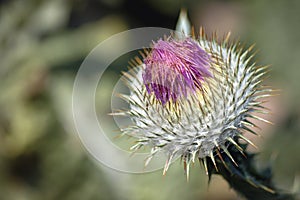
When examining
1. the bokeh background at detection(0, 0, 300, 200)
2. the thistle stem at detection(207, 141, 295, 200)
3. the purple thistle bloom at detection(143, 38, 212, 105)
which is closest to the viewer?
the purple thistle bloom at detection(143, 38, 212, 105)

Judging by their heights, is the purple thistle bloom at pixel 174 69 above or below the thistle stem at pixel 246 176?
above

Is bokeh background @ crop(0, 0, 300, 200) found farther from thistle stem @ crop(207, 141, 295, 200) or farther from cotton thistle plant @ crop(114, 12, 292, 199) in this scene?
cotton thistle plant @ crop(114, 12, 292, 199)

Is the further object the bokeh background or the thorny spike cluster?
the bokeh background

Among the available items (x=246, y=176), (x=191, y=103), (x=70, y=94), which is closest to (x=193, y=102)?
(x=191, y=103)

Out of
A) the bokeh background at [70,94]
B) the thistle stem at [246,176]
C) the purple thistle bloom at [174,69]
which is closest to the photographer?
the purple thistle bloom at [174,69]

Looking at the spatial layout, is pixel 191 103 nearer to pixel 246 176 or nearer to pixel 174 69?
pixel 174 69

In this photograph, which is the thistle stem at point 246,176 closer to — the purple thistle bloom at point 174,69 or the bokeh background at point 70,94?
the purple thistle bloom at point 174,69

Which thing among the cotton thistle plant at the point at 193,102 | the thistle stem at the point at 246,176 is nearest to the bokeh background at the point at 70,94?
the thistle stem at the point at 246,176

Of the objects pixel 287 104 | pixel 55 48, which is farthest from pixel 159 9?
pixel 287 104

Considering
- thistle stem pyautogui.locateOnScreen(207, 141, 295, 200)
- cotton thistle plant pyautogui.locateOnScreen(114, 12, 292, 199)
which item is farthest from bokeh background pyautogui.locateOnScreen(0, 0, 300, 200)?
cotton thistle plant pyautogui.locateOnScreen(114, 12, 292, 199)
